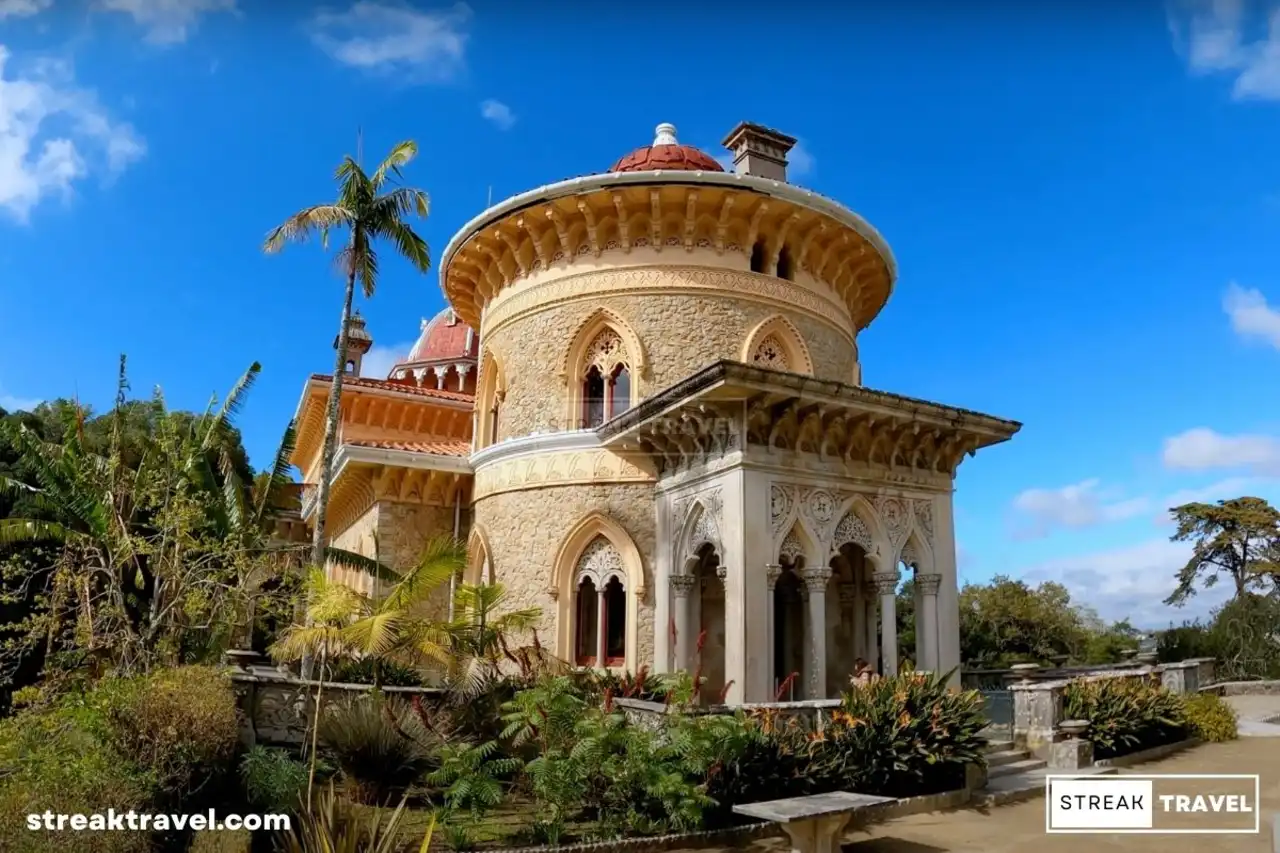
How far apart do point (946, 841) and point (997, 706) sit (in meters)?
6.05

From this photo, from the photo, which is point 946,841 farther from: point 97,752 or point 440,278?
point 440,278

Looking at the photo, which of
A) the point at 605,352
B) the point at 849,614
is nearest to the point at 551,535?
the point at 605,352

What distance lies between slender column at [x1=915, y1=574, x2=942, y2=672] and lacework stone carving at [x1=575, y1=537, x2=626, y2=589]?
177 inches

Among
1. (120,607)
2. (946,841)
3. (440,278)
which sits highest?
(440,278)

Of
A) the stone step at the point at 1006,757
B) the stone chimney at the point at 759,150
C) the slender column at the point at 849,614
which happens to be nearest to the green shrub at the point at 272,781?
the stone step at the point at 1006,757

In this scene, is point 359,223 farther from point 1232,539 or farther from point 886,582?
point 1232,539

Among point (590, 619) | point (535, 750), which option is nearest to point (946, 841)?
point (535, 750)

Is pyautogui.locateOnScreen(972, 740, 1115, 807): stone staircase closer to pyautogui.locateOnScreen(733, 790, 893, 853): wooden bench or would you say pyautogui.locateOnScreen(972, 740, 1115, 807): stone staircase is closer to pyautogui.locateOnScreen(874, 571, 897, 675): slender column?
pyautogui.locateOnScreen(874, 571, 897, 675): slender column

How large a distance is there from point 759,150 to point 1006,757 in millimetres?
10732

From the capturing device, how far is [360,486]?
1758 centimetres

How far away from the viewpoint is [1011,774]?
11148mm

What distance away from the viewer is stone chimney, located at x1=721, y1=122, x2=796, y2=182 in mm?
16359

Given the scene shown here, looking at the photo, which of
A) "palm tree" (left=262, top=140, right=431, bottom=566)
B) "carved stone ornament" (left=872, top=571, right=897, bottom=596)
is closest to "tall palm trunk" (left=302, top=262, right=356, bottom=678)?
"palm tree" (left=262, top=140, right=431, bottom=566)

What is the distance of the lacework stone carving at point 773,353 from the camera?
14.9 meters
